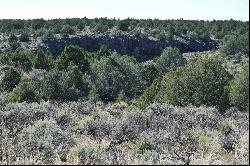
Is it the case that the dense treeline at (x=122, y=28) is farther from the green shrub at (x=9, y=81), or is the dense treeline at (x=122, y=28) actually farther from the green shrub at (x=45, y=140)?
the green shrub at (x=45, y=140)

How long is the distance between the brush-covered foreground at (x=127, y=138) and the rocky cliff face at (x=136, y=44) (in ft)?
290

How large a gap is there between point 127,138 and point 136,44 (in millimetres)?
103498

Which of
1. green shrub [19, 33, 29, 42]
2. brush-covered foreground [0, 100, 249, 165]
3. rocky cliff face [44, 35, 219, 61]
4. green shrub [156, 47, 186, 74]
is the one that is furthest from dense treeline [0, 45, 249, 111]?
rocky cliff face [44, 35, 219, 61]

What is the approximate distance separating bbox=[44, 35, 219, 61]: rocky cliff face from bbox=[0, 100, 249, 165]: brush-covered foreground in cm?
8839

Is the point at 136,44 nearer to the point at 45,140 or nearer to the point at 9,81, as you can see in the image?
the point at 9,81

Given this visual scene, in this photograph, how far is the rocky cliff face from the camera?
11531 cm

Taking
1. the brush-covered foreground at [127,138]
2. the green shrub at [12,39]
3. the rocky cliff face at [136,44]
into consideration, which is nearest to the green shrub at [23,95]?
the brush-covered foreground at [127,138]

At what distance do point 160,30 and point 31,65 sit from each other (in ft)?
255

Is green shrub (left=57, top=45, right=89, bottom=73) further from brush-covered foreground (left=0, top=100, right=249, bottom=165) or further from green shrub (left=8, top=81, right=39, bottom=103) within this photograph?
brush-covered foreground (left=0, top=100, right=249, bottom=165)

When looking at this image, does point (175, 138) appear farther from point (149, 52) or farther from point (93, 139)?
point (149, 52)

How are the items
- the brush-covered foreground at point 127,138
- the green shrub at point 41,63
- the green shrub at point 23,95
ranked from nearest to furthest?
the brush-covered foreground at point 127,138 → the green shrub at point 23,95 → the green shrub at point 41,63

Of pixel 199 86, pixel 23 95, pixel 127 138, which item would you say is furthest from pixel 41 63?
pixel 127 138

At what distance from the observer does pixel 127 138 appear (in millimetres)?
19203

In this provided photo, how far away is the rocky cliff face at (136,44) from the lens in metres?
115
